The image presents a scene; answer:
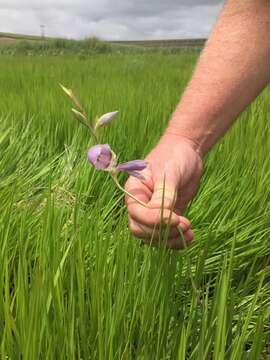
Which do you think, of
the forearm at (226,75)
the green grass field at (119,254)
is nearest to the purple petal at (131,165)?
the green grass field at (119,254)

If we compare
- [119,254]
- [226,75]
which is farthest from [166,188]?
[226,75]

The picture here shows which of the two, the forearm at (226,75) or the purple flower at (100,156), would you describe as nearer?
the purple flower at (100,156)

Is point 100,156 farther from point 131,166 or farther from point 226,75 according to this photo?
point 226,75

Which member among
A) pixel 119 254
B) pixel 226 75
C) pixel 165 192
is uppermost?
pixel 226 75

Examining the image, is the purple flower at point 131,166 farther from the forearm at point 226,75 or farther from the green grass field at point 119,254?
the forearm at point 226,75

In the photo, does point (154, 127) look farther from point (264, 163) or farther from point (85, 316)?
point (85, 316)

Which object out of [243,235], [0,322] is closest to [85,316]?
[0,322]

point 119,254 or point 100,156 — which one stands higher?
point 100,156

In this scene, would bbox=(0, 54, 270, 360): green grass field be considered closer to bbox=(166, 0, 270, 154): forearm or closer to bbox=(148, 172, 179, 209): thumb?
bbox=(148, 172, 179, 209): thumb
